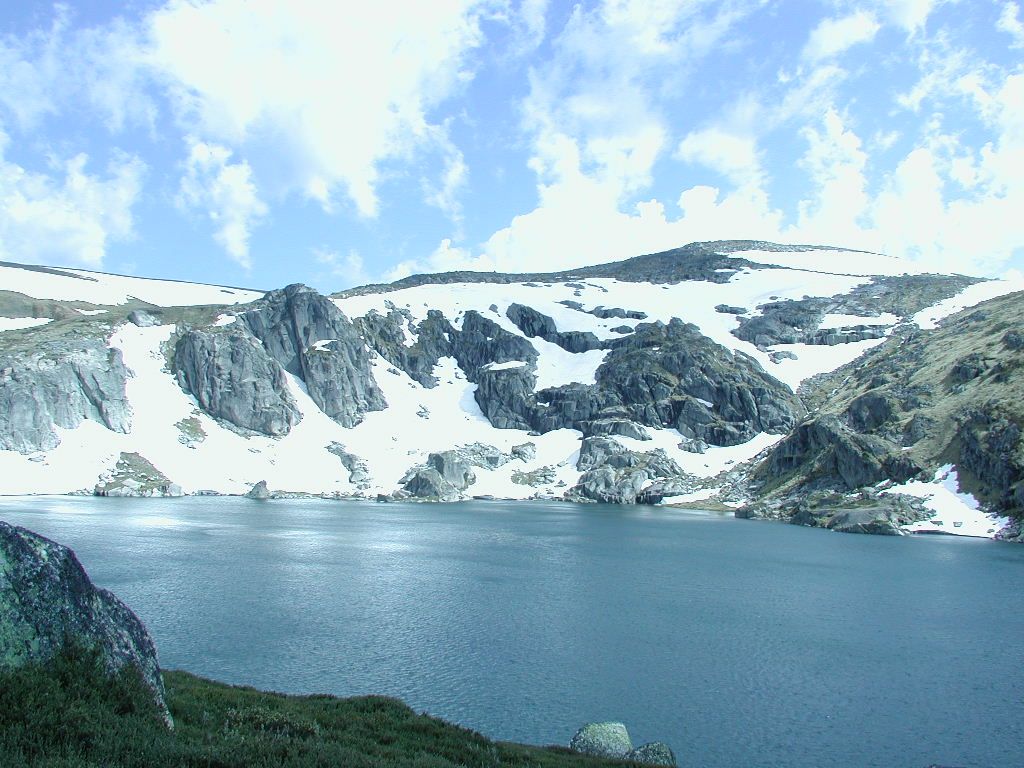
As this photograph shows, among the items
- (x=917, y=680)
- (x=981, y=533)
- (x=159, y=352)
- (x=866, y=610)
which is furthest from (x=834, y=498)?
(x=159, y=352)

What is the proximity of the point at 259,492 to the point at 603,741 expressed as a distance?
147424 mm

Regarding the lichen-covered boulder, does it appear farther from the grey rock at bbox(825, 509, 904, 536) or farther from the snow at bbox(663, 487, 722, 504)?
the snow at bbox(663, 487, 722, 504)

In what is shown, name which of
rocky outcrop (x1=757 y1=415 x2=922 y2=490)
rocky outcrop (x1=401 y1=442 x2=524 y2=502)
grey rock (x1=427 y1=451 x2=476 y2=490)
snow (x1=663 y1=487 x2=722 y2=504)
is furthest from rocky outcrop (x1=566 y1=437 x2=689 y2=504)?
rocky outcrop (x1=401 y1=442 x2=524 y2=502)

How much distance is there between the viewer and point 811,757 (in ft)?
88.3

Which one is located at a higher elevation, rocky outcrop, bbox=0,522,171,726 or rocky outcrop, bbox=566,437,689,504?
rocky outcrop, bbox=0,522,171,726

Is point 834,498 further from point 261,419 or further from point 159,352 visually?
point 159,352

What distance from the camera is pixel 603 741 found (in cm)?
2473

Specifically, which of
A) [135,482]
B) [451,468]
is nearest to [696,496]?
[451,468]

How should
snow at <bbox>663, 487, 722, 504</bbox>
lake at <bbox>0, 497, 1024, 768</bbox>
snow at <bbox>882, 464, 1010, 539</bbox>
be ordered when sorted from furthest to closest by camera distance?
snow at <bbox>663, 487, 722, 504</bbox> → snow at <bbox>882, 464, 1010, 539</bbox> → lake at <bbox>0, 497, 1024, 768</bbox>

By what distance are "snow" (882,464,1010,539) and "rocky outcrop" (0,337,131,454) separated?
559ft

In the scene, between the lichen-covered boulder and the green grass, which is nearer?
the green grass

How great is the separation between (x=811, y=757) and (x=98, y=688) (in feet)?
83.7

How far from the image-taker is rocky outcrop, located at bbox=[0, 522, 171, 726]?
1316 centimetres

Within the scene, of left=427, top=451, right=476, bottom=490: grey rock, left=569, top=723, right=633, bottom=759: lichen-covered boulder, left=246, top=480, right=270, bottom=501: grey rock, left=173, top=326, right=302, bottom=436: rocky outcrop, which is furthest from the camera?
left=173, top=326, right=302, bottom=436: rocky outcrop
